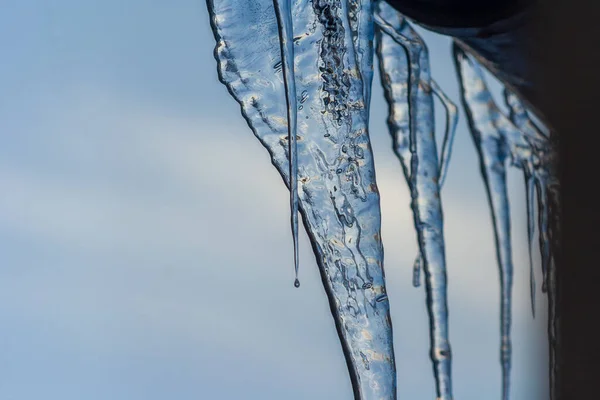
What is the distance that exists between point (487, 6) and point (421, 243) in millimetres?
457

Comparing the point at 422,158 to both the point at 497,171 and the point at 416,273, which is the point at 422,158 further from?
the point at 497,171

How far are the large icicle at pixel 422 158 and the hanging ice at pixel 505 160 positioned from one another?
257 millimetres

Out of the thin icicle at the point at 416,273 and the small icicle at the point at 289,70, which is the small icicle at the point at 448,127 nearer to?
the thin icicle at the point at 416,273

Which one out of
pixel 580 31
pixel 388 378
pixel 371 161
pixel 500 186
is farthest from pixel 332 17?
pixel 500 186

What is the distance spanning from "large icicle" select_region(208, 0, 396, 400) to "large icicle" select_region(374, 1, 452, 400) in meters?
0.38

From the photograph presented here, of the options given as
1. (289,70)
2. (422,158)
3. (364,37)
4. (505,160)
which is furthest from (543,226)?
(289,70)

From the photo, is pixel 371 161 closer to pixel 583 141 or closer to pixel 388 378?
pixel 388 378

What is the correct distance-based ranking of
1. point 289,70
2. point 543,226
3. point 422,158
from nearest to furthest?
point 289,70 → point 422,158 → point 543,226

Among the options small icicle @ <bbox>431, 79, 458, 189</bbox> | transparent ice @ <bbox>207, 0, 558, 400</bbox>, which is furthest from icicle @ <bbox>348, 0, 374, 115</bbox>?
small icicle @ <bbox>431, 79, 458, 189</bbox>

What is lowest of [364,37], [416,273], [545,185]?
[416,273]

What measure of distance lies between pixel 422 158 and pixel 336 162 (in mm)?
444

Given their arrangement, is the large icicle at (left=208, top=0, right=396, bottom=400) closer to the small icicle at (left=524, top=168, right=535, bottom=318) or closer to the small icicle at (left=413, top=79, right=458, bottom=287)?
the small icicle at (left=413, top=79, right=458, bottom=287)

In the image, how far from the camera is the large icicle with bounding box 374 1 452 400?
1.22 m

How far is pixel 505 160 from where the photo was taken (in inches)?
63.2
